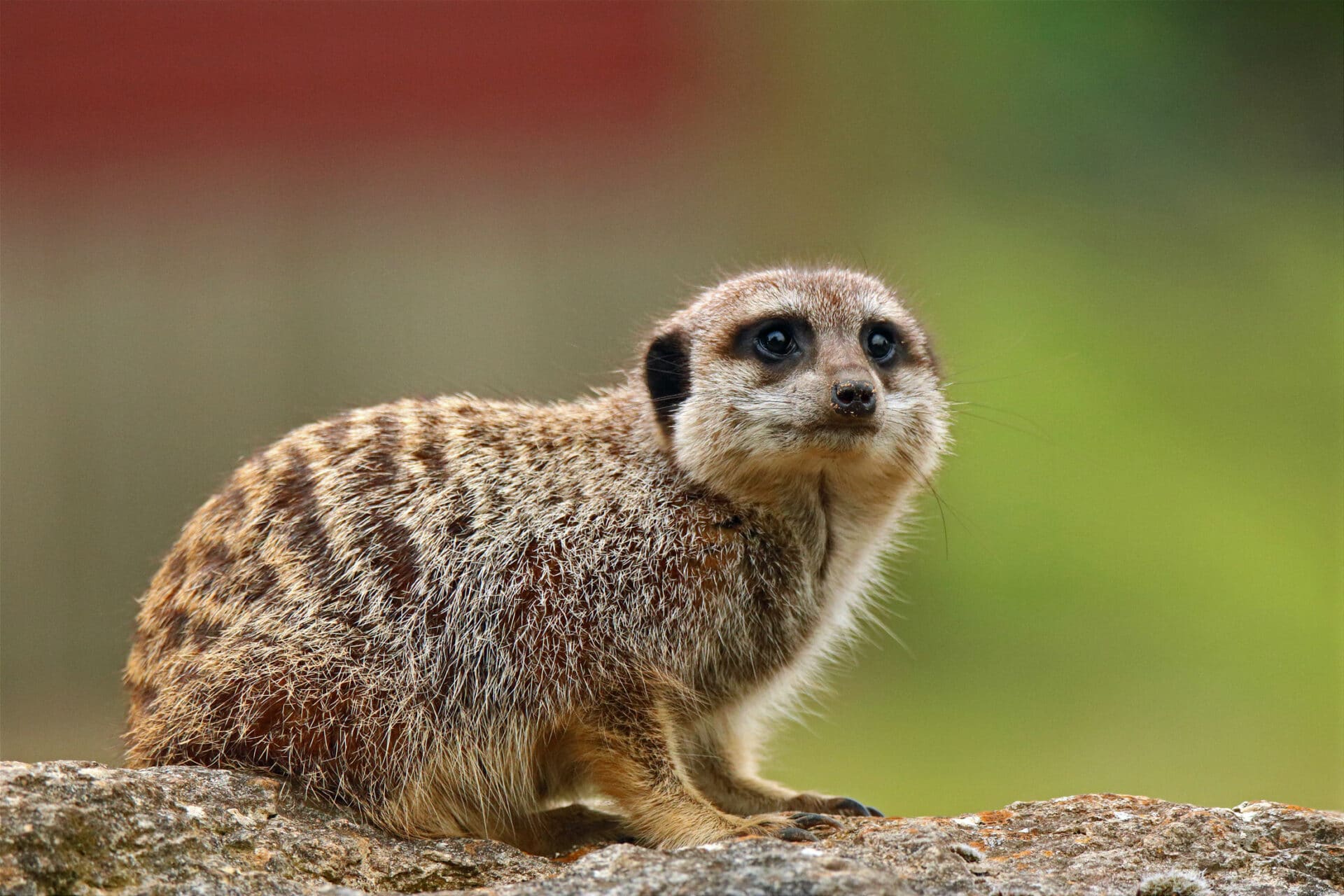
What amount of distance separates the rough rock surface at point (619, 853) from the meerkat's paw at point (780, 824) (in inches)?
2.6

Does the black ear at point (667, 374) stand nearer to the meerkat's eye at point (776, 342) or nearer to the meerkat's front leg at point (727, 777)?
the meerkat's eye at point (776, 342)

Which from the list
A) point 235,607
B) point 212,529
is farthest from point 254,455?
point 235,607

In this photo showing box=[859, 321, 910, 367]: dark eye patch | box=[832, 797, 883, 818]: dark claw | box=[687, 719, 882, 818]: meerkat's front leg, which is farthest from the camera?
box=[859, 321, 910, 367]: dark eye patch

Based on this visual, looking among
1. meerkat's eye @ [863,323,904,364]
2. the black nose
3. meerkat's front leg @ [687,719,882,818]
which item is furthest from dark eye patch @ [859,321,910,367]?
meerkat's front leg @ [687,719,882,818]

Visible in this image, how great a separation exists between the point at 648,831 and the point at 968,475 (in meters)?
4.57

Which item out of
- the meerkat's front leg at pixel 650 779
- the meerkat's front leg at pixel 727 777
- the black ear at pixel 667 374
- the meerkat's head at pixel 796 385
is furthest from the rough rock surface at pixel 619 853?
the black ear at pixel 667 374

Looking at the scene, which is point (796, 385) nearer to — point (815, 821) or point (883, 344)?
point (883, 344)

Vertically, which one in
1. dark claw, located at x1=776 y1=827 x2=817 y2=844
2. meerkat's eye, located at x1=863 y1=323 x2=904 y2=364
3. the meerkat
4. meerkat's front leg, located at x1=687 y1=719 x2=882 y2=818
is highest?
meerkat's eye, located at x1=863 y1=323 x2=904 y2=364

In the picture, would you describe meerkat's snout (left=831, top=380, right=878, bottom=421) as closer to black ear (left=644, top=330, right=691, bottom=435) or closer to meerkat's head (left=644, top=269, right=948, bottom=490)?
meerkat's head (left=644, top=269, right=948, bottom=490)

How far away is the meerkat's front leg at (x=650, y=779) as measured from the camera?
9.82ft

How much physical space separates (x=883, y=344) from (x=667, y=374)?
523mm

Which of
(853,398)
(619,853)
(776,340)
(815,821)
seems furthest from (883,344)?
(619,853)

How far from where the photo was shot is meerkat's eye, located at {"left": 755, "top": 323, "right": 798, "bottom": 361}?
3.49 meters

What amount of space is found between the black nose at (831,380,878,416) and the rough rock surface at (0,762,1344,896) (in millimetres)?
859
